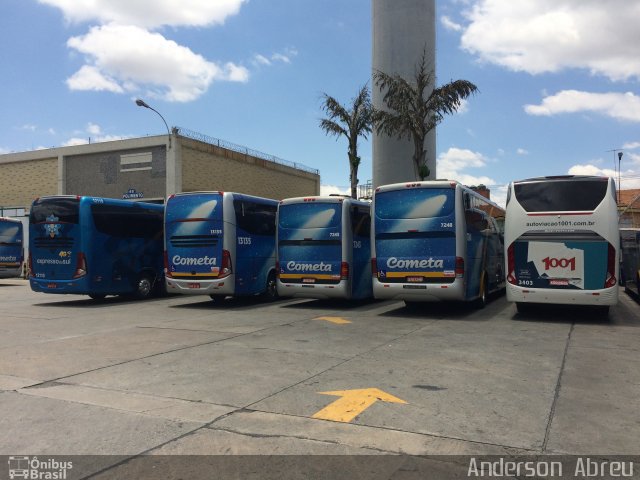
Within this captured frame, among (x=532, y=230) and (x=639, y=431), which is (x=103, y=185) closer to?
(x=532, y=230)

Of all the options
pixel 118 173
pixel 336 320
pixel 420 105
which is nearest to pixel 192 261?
pixel 336 320

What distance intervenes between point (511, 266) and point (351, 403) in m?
8.16

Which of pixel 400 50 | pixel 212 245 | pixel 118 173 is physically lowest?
pixel 212 245

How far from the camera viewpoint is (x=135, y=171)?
38.1m

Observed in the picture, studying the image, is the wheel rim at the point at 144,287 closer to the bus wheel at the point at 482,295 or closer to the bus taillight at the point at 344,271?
the bus taillight at the point at 344,271

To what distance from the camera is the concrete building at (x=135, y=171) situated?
36.9 meters

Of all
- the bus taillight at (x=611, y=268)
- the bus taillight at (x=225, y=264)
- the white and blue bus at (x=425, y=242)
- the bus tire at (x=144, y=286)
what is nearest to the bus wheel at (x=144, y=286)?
the bus tire at (x=144, y=286)

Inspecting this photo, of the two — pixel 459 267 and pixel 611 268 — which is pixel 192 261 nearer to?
pixel 459 267

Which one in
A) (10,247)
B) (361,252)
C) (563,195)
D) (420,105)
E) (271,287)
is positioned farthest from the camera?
(10,247)

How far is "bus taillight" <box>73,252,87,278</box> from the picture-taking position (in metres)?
15.4

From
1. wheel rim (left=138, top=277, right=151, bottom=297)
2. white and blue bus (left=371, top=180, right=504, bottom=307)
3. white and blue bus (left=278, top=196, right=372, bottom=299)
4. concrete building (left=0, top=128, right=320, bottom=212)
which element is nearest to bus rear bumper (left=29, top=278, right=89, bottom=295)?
wheel rim (left=138, top=277, right=151, bottom=297)

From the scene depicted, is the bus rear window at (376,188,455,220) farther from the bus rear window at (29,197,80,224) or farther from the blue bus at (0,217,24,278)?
the blue bus at (0,217,24,278)

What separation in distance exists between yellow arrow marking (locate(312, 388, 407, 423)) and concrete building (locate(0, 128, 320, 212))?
32.3m

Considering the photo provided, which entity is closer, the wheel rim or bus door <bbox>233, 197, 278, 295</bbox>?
bus door <bbox>233, 197, 278, 295</bbox>
